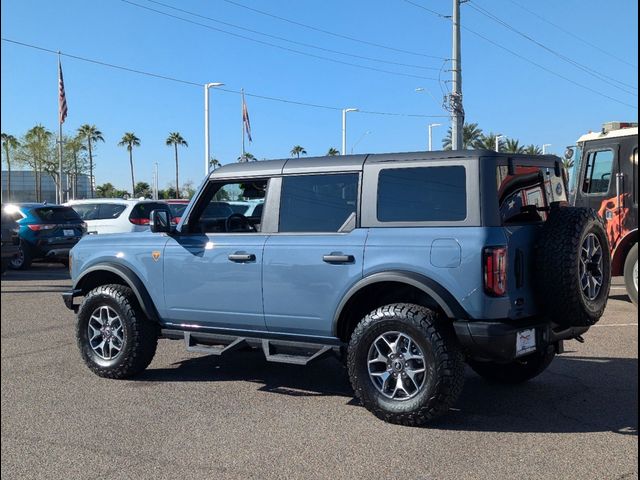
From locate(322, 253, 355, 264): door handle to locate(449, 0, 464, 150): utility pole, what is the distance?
1687 cm

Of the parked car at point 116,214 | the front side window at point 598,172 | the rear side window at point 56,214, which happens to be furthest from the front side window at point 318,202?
the rear side window at point 56,214

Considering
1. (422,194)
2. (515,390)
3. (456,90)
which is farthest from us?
(456,90)

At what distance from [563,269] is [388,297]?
50.8 inches

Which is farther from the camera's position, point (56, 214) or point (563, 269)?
point (56, 214)

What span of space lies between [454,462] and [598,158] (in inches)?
308

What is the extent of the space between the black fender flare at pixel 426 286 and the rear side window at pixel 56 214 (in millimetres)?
11802

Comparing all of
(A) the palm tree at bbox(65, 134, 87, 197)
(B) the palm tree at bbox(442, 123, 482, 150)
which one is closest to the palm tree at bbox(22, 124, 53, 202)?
(A) the palm tree at bbox(65, 134, 87, 197)

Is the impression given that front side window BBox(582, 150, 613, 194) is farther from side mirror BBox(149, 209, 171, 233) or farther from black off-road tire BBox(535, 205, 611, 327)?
side mirror BBox(149, 209, 171, 233)

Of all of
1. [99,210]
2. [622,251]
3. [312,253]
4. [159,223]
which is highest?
[99,210]

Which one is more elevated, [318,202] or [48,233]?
[318,202]

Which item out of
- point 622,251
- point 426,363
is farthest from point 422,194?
point 622,251

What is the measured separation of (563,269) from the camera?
463cm

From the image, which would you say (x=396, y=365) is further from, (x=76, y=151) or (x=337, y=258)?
(x=76, y=151)

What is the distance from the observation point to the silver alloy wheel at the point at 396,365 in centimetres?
476
